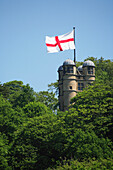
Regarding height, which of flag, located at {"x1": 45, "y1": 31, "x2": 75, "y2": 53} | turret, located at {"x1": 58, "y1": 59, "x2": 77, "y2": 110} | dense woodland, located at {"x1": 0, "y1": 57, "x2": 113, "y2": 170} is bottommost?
dense woodland, located at {"x1": 0, "y1": 57, "x2": 113, "y2": 170}

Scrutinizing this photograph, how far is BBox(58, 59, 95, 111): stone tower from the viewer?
5947 centimetres

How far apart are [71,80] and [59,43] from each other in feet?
27.7

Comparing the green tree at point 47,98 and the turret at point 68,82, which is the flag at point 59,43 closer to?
the turret at point 68,82

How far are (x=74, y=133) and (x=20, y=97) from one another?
3393 cm

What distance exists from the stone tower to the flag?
4804mm

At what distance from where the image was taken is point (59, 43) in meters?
56.0

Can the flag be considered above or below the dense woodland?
above

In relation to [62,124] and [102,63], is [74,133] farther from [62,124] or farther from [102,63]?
[102,63]

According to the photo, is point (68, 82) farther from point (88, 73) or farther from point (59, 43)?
point (59, 43)

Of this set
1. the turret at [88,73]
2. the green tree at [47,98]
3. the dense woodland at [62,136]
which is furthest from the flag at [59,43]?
the green tree at [47,98]

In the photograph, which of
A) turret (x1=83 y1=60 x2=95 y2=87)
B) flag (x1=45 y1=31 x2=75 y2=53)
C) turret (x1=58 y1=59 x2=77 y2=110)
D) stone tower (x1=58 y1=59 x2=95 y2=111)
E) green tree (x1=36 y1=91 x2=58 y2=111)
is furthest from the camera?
green tree (x1=36 y1=91 x2=58 y2=111)

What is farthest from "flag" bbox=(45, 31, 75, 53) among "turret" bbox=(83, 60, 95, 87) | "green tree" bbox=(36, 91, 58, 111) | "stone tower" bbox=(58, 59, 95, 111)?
"green tree" bbox=(36, 91, 58, 111)

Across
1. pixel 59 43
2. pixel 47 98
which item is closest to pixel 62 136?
pixel 59 43

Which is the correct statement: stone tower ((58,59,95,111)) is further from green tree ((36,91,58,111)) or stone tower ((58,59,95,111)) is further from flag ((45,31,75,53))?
green tree ((36,91,58,111))
